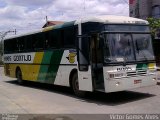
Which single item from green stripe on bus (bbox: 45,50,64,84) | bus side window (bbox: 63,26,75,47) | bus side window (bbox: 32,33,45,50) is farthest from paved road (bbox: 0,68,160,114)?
bus side window (bbox: 32,33,45,50)

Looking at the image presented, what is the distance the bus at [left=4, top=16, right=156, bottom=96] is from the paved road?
0.52 m

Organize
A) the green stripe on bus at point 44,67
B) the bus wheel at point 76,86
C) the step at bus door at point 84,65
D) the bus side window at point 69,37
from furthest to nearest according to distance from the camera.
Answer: the green stripe on bus at point 44,67 → the bus side window at point 69,37 → the bus wheel at point 76,86 → the step at bus door at point 84,65

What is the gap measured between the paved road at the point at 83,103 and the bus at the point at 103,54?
516 millimetres

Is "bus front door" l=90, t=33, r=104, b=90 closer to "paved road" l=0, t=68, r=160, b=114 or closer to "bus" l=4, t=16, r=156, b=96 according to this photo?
"bus" l=4, t=16, r=156, b=96

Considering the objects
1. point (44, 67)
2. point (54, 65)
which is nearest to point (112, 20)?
point (54, 65)

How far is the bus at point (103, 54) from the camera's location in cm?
1263

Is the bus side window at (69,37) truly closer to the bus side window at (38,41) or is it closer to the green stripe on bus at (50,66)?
the green stripe on bus at (50,66)

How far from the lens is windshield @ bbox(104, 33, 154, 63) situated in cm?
1266

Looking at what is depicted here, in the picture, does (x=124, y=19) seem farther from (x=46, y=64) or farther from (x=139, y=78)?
(x=46, y=64)

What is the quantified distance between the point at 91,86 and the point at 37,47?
593 centimetres

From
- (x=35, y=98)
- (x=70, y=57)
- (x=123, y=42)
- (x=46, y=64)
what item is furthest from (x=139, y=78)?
(x=46, y=64)

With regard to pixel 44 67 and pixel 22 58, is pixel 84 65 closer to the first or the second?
pixel 44 67

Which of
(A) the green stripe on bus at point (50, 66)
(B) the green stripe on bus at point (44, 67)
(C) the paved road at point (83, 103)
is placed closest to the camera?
(C) the paved road at point (83, 103)

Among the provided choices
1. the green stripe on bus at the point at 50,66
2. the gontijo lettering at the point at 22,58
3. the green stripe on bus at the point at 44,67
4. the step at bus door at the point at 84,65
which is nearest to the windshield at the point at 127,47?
the step at bus door at the point at 84,65
